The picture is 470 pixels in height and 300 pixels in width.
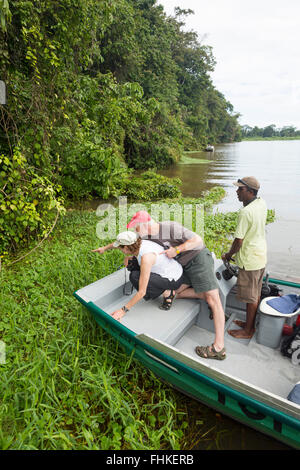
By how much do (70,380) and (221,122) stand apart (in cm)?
7525

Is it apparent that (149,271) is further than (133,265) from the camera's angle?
No

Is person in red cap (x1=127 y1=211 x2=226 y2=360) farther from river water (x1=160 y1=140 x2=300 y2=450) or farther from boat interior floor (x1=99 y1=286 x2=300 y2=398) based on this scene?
river water (x1=160 y1=140 x2=300 y2=450)

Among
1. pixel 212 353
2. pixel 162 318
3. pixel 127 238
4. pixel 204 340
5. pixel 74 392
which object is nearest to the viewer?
pixel 74 392

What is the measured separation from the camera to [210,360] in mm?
2957

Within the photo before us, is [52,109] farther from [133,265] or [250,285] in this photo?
[250,285]

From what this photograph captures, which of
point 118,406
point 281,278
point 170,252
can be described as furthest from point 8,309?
point 281,278

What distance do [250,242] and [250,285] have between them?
503mm

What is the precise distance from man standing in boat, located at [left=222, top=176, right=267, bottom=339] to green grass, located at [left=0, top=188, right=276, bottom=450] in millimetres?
1358

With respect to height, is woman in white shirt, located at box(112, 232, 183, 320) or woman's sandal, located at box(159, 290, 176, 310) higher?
woman in white shirt, located at box(112, 232, 183, 320)

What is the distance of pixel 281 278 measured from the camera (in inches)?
146

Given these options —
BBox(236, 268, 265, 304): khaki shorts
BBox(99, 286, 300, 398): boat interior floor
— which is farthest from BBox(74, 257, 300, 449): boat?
BBox(236, 268, 265, 304): khaki shorts

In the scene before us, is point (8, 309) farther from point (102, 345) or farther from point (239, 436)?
point (239, 436)

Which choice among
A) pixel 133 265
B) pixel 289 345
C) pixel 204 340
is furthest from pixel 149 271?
pixel 289 345

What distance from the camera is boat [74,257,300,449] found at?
6.62 ft
